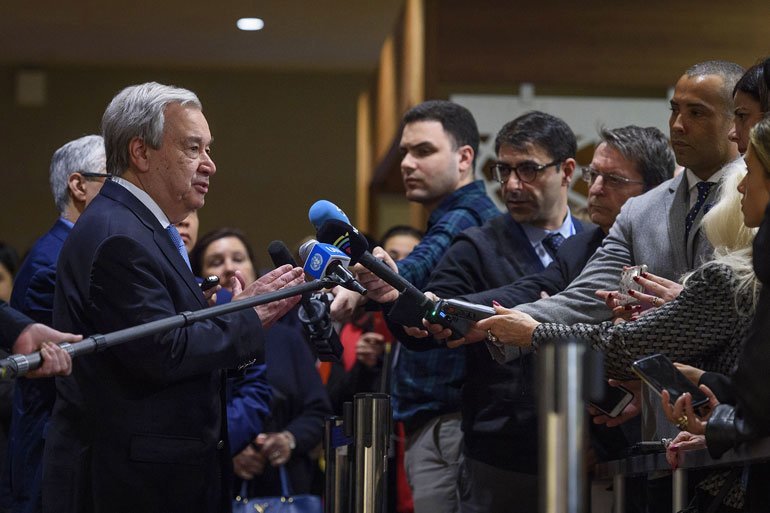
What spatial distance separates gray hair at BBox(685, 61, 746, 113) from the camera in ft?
10.7

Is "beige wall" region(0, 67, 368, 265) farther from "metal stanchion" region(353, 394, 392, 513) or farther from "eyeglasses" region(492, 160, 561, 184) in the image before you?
"metal stanchion" region(353, 394, 392, 513)

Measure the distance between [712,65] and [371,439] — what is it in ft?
4.49

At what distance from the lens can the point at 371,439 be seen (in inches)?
119

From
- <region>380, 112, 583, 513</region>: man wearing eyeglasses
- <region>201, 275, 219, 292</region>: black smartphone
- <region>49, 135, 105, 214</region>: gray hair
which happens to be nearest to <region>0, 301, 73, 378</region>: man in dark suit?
<region>201, 275, 219, 292</region>: black smartphone

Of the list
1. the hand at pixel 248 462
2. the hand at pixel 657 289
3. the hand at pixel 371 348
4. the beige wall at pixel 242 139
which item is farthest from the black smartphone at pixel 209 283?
the beige wall at pixel 242 139

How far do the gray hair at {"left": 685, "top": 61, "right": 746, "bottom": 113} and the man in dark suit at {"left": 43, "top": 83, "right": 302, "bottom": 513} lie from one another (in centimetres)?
125

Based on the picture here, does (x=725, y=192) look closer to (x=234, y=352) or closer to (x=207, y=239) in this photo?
(x=234, y=352)

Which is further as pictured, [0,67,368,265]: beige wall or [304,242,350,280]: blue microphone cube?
[0,67,368,265]: beige wall

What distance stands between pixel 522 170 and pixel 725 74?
32.3 inches

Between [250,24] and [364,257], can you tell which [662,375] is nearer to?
[364,257]

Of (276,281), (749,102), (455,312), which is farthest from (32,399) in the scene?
(749,102)

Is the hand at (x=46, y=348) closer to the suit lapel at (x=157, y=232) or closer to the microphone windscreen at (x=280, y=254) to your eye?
the suit lapel at (x=157, y=232)

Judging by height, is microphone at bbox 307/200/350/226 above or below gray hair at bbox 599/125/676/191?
below

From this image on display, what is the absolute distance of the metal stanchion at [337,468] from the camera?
3090 millimetres
